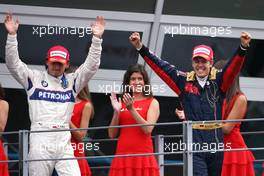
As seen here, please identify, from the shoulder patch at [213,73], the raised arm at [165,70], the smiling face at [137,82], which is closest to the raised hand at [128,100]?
the raised arm at [165,70]

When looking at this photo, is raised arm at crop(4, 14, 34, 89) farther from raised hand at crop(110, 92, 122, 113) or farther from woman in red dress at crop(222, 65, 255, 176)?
woman in red dress at crop(222, 65, 255, 176)

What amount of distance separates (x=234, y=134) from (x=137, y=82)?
3.32 feet

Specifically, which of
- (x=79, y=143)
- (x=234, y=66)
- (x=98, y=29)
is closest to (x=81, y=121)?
(x=79, y=143)

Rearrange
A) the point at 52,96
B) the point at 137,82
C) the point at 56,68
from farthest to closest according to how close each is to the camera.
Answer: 1. the point at 137,82
2. the point at 56,68
3. the point at 52,96

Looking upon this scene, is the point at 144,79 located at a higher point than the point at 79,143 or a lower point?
higher

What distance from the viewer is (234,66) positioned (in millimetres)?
8906

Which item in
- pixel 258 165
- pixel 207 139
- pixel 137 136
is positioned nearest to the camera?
pixel 207 139

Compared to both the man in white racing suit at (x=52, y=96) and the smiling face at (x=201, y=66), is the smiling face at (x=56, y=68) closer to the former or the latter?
the man in white racing suit at (x=52, y=96)

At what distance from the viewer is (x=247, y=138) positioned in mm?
12453

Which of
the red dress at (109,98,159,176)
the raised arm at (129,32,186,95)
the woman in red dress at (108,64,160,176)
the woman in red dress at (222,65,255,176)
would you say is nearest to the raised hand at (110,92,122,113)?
the woman in red dress at (108,64,160,176)

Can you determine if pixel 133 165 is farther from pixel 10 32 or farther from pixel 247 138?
pixel 247 138

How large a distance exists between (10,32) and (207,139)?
75.3 inches

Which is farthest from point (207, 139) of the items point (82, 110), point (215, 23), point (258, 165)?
point (215, 23)

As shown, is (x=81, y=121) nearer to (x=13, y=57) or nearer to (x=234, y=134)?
(x=13, y=57)
